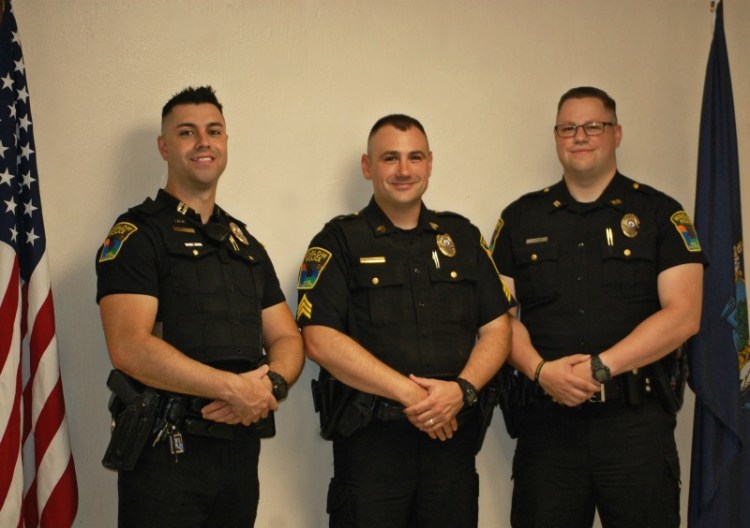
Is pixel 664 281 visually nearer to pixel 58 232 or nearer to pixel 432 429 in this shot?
pixel 432 429

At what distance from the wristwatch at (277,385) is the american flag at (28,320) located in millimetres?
812

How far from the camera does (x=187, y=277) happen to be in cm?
262

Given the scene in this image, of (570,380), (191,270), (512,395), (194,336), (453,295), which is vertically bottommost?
(512,395)

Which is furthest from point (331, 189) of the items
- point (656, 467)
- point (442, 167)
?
point (656, 467)

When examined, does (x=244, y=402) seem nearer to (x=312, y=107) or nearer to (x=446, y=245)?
(x=446, y=245)

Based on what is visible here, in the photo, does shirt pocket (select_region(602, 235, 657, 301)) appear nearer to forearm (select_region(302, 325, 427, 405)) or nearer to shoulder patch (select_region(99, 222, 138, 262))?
forearm (select_region(302, 325, 427, 405))

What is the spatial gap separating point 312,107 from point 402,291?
3.37 feet

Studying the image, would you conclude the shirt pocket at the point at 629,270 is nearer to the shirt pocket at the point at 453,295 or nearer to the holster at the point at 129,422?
the shirt pocket at the point at 453,295

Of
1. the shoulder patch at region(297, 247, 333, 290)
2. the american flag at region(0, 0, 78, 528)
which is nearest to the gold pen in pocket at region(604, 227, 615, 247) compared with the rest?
the shoulder patch at region(297, 247, 333, 290)

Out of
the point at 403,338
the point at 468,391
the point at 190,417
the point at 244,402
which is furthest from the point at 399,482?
the point at 190,417

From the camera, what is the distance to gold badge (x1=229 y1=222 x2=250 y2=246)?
286cm

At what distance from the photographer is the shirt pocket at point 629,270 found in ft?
9.98

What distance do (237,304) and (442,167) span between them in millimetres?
1360

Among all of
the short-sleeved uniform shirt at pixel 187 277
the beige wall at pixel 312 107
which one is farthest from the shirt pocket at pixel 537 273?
the short-sleeved uniform shirt at pixel 187 277
